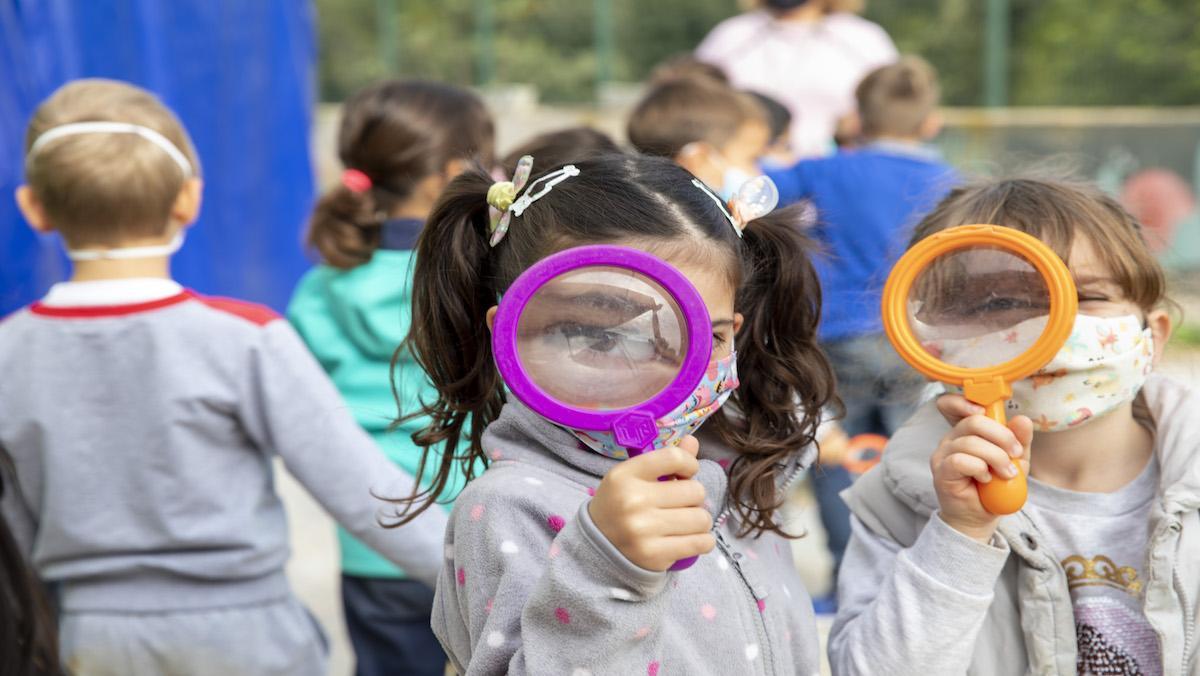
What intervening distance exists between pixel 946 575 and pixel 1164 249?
917 mm

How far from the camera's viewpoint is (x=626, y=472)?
5.05ft

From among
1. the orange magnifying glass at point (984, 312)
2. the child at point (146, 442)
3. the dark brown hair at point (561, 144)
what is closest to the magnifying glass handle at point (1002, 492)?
the orange magnifying glass at point (984, 312)

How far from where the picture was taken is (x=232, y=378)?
9.46 feet

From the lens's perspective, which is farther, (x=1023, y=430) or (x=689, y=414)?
(x=1023, y=430)

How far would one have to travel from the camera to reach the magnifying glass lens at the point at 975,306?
190 centimetres

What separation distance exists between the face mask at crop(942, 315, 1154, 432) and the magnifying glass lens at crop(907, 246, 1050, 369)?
0.11 metres

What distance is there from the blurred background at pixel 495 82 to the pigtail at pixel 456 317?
112 centimetres

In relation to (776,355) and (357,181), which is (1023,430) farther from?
(357,181)

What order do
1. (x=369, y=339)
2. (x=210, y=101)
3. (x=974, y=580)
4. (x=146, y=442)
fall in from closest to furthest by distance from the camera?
1. (x=974, y=580)
2. (x=146, y=442)
3. (x=369, y=339)
4. (x=210, y=101)

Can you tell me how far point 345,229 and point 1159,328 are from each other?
2221 mm

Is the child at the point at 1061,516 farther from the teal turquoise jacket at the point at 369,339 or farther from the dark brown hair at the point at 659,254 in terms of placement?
the teal turquoise jacket at the point at 369,339

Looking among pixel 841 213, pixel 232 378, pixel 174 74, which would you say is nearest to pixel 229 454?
pixel 232 378

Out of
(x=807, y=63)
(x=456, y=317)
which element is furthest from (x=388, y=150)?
(x=807, y=63)

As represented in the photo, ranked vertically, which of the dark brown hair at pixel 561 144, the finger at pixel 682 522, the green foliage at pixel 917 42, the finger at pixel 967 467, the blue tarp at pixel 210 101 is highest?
the finger at pixel 682 522
